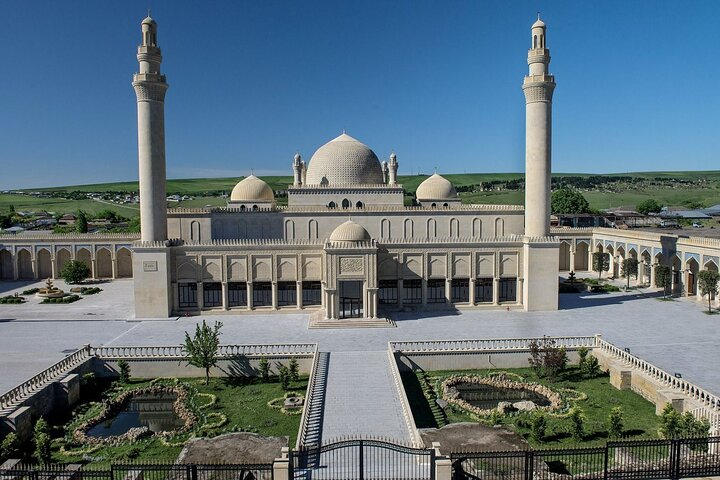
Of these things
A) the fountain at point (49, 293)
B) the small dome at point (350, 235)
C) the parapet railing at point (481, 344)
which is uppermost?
the small dome at point (350, 235)

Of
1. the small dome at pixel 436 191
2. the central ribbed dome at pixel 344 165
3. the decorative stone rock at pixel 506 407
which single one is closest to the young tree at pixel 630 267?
the small dome at pixel 436 191

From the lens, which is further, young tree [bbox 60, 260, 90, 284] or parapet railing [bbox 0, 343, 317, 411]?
young tree [bbox 60, 260, 90, 284]

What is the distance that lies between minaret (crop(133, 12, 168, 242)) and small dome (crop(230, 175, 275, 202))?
845 centimetres

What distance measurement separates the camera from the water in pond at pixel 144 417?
747 inches

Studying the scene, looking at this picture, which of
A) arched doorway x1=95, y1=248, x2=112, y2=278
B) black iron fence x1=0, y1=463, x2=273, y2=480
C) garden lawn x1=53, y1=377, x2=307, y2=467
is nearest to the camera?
black iron fence x1=0, y1=463, x2=273, y2=480

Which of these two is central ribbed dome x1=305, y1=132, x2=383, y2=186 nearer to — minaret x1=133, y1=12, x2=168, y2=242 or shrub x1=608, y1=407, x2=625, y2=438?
minaret x1=133, y1=12, x2=168, y2=242

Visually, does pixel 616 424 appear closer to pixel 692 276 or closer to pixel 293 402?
pixel 293 402

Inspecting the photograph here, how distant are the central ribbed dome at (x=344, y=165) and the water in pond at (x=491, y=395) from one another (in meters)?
21.7

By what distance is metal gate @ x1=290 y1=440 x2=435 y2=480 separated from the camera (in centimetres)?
1383

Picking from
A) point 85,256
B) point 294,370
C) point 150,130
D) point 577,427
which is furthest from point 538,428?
point 85,256

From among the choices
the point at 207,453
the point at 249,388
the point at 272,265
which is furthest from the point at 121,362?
the point at 272,265

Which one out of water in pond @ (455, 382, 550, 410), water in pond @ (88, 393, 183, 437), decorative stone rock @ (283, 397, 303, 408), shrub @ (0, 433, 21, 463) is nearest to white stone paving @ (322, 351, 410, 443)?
decorative stone rock @ (283, 397, 303, 408)

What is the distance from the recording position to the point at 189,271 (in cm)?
3338

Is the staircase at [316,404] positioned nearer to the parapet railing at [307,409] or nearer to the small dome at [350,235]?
the parapet railing at [307,409]
